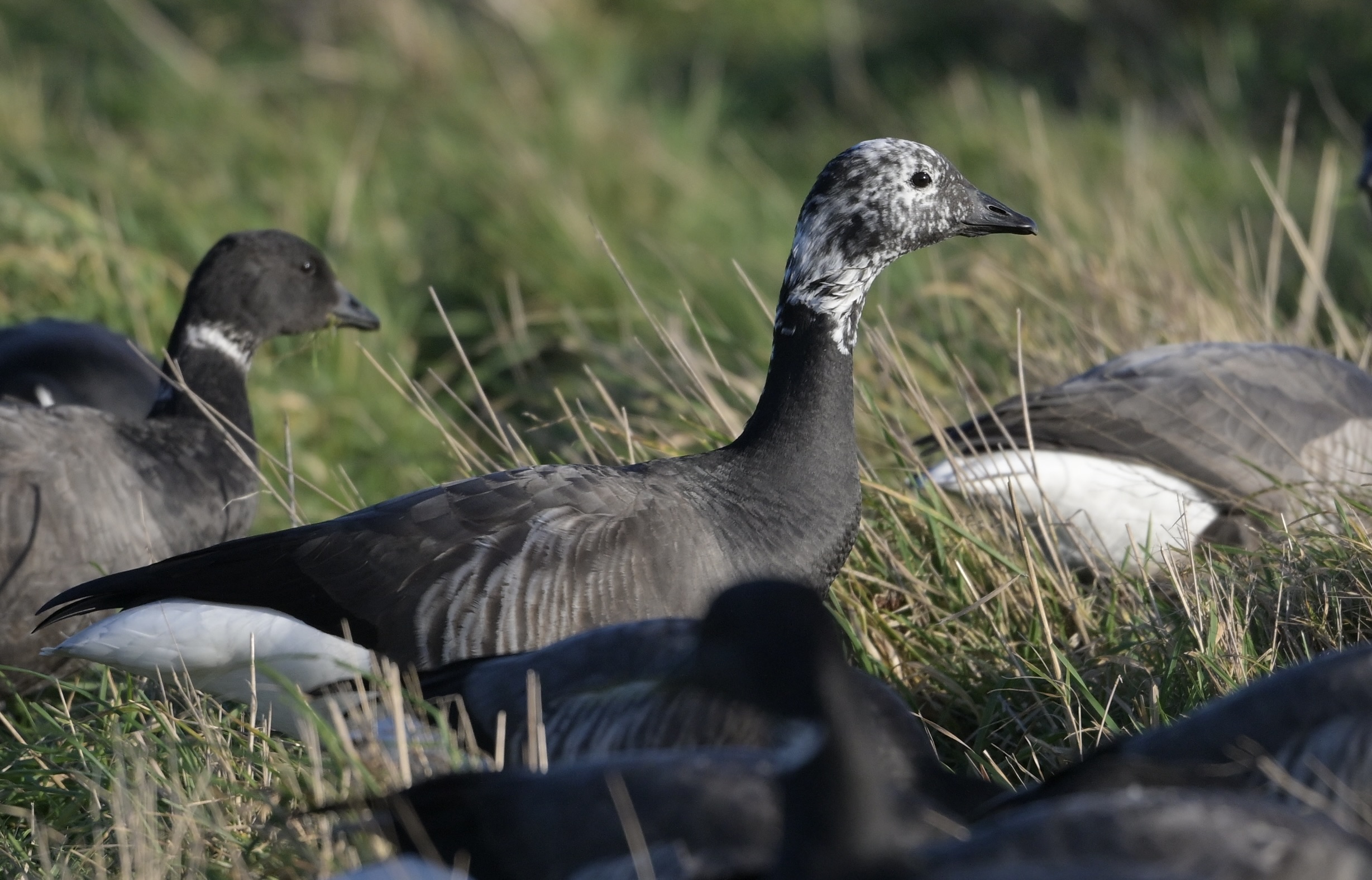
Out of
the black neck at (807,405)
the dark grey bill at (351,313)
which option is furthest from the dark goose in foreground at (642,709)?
the dark grey bill at (351,313)

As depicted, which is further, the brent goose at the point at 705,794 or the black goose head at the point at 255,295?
the black goose head at the point at 255,295

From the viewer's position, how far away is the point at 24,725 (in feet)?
13.8

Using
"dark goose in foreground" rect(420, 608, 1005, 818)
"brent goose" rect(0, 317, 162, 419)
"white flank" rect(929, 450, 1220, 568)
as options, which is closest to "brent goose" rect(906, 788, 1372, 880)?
"dark goose in foreground" rect(420, 608, 1005, 818)

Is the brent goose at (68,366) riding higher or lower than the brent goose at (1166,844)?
higher

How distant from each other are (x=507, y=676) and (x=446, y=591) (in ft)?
1.72

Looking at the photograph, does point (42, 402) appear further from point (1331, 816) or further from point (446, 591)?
point (1331, 816)

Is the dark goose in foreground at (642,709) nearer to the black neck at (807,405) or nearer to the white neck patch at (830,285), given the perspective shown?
the black neck at (807,405)

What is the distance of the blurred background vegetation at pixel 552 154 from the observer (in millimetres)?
6516

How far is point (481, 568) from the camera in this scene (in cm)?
354

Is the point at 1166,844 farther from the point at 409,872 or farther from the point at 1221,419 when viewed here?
the point at 1221,419

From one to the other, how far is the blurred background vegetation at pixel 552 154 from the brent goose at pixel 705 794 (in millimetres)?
2664

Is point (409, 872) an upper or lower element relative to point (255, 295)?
lower

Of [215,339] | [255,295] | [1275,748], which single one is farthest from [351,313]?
[1275,748]

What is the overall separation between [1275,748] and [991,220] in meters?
1.93
